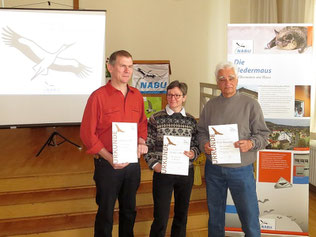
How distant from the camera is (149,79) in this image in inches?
191

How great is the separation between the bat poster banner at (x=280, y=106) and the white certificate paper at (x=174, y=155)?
3.46 ft

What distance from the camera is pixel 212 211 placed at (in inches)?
87.7

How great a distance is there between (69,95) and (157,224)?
8.04 ft

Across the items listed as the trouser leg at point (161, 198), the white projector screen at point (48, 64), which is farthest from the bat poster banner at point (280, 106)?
the white projector screen at point (48, 64)

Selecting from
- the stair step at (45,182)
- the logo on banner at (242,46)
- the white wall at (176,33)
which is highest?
the white wall at (176,33)

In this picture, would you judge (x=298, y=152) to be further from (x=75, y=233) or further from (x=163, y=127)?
(x=75, y=233)

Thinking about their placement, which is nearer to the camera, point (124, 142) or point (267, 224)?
point (124, 142)

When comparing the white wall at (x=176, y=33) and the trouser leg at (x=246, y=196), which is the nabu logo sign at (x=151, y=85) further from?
the trouser leg at (x=246, y=196)

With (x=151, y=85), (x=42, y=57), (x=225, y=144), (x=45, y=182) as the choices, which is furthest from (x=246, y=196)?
(x=42, y=57)

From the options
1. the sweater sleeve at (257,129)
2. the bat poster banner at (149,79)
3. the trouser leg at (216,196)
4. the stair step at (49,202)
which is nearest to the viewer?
the sweater sleeve at (257,129)

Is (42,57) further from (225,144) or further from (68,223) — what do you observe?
(225,144)

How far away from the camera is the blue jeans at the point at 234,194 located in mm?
2100

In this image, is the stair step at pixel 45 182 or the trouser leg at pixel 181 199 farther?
the stair step at pixel 45 182

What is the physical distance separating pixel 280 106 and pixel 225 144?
1.01 m
